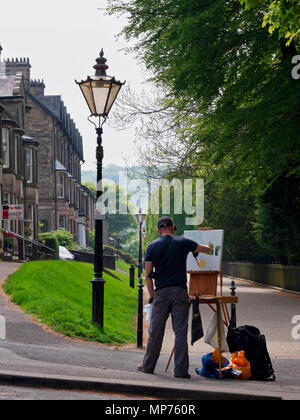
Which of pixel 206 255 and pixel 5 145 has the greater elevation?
pixel 5 145

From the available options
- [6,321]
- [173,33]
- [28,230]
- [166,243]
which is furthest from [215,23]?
[28,230]

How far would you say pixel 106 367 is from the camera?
368 inches

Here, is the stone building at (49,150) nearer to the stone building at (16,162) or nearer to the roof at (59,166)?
the roof at (59,166)

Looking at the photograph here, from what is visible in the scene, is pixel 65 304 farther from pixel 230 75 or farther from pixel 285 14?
pixel 230 75

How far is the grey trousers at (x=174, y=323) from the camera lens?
8.70 meters

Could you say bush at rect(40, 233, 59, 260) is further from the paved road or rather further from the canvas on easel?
the paved road

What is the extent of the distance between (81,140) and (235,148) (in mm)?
58855

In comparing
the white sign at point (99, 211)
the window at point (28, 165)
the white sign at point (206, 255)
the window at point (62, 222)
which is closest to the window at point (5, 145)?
the window at point (28, 165)

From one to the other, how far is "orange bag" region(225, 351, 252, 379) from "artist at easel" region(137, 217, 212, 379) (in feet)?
2.14

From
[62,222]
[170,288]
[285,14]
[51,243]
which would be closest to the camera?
[170,288]

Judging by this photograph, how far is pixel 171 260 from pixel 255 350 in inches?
63.2

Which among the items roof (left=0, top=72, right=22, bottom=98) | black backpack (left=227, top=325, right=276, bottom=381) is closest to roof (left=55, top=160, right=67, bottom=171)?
roof (left=0, top=72, right=22, bottom=98)

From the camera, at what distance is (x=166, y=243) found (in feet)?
29.0

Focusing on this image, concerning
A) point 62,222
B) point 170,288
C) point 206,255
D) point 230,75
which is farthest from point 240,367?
point 62,222
